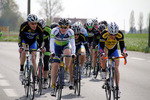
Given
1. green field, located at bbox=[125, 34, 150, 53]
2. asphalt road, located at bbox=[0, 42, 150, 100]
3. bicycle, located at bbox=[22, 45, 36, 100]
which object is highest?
green field, located at bbox=[125, 34, 150, 53]

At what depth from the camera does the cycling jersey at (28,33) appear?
823 centimetres

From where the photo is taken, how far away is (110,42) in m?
7.70

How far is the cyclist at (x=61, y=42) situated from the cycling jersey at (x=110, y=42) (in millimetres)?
679

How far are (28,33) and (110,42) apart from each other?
7.04 feet

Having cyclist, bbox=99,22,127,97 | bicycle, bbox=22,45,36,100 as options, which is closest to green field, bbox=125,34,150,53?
cyclist, bbox=99,22,127,97

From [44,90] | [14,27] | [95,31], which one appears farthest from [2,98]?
[14,27]

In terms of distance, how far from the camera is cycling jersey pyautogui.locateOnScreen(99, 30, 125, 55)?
291 inches

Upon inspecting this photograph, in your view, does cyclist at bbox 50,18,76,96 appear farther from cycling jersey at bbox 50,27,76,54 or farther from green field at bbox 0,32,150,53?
green field at bbox 0,32,150,53

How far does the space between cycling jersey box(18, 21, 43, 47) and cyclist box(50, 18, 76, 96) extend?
640mm

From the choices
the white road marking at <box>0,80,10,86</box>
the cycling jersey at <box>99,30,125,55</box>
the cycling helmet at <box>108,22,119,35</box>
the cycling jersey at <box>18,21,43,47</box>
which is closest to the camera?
the cycling helmet at <box>108,22,119,35</box>

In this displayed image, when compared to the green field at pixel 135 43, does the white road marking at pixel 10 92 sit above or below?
below

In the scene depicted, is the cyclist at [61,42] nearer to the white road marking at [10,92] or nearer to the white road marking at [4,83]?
the white road marking at [10,92]

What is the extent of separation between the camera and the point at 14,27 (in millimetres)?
106188

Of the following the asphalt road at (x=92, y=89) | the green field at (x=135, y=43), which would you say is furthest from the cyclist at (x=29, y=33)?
the green field at (x=135, y=43)
